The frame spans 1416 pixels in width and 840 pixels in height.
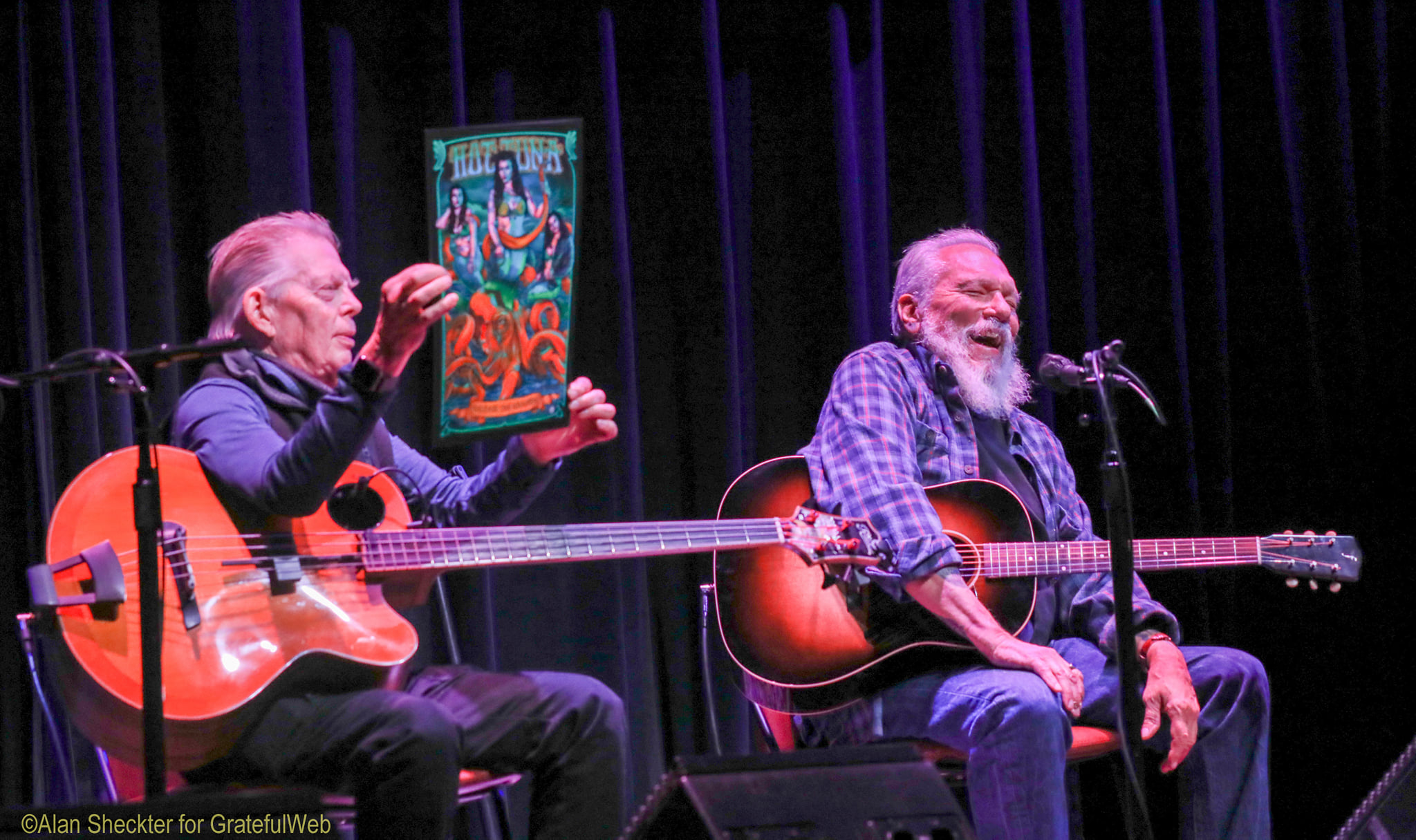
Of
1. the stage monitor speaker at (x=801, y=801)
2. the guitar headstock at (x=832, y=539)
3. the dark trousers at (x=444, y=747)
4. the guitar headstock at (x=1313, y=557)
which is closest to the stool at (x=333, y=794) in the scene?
the dark trousers at (x=444, y=747)

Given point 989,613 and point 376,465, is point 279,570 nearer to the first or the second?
point 376,465

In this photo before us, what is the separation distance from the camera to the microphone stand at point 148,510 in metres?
1.80

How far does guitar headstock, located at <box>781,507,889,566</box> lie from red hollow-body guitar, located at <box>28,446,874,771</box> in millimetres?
636

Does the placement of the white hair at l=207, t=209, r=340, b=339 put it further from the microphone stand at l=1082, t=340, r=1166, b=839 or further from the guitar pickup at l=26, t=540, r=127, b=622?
the microphone stand at l=1082, t=340, r=1166, b=839

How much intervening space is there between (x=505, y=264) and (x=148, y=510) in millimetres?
660

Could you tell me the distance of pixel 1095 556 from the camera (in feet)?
9.47

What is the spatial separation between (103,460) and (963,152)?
2.65m

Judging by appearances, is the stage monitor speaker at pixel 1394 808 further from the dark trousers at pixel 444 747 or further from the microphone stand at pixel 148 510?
the microphone stand at pixel 148 510

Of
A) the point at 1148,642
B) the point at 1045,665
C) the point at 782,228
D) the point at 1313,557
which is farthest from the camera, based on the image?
the point at 782,228

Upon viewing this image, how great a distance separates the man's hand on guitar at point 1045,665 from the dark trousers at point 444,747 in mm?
820

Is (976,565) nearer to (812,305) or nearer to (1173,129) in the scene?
(812,305)

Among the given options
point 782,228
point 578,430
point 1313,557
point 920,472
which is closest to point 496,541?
point 578,430

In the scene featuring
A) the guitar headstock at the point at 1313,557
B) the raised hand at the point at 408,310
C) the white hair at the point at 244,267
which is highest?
the white hair at the point at 244,267

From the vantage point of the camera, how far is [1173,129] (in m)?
4.04
